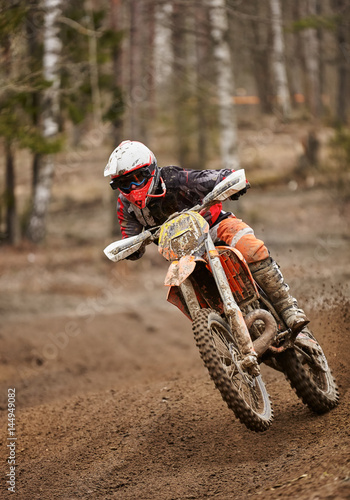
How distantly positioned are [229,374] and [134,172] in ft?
5.65

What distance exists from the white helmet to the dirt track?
6.88 ft

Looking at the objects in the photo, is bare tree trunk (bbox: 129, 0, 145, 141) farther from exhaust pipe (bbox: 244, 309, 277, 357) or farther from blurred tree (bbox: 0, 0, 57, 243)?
exhaust pipe (bbox: 244, 309, 277, 357)

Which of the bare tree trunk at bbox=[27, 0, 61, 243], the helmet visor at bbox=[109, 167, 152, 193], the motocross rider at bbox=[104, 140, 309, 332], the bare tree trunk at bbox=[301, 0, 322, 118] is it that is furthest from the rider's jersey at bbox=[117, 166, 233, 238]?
the bare tree trunk at bbox=[301, 0, 322, 118]

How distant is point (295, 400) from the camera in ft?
21.0

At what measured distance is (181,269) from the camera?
15.5ft

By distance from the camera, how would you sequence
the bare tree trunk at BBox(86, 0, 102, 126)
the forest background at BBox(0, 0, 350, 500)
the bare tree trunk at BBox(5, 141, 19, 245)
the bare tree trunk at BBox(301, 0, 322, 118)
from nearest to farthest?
the forest background at BBox(0, 0, 350, 500) < the bare tree trunk at BBox(5, 141, 19, 245) < the bare tree trunk at BBox(86, 0, 102, 126) < the bare tree trunk at BBox(301, 0, 322, 118)

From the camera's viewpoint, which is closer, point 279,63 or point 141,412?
point 141,412

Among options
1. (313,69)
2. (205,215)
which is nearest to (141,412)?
(205,215)

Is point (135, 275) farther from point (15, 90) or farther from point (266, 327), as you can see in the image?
point (266, 327)

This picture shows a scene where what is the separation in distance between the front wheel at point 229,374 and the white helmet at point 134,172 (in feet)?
3.59

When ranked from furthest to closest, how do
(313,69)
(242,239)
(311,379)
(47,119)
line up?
(313,69)
(47,119)
(311,379)
(242,239)

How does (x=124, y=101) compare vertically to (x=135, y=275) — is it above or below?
above

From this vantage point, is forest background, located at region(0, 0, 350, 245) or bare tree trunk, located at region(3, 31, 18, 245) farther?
bare tree trunk, located at region(3, 31, 18, 245)

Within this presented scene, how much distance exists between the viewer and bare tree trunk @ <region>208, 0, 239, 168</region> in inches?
682
